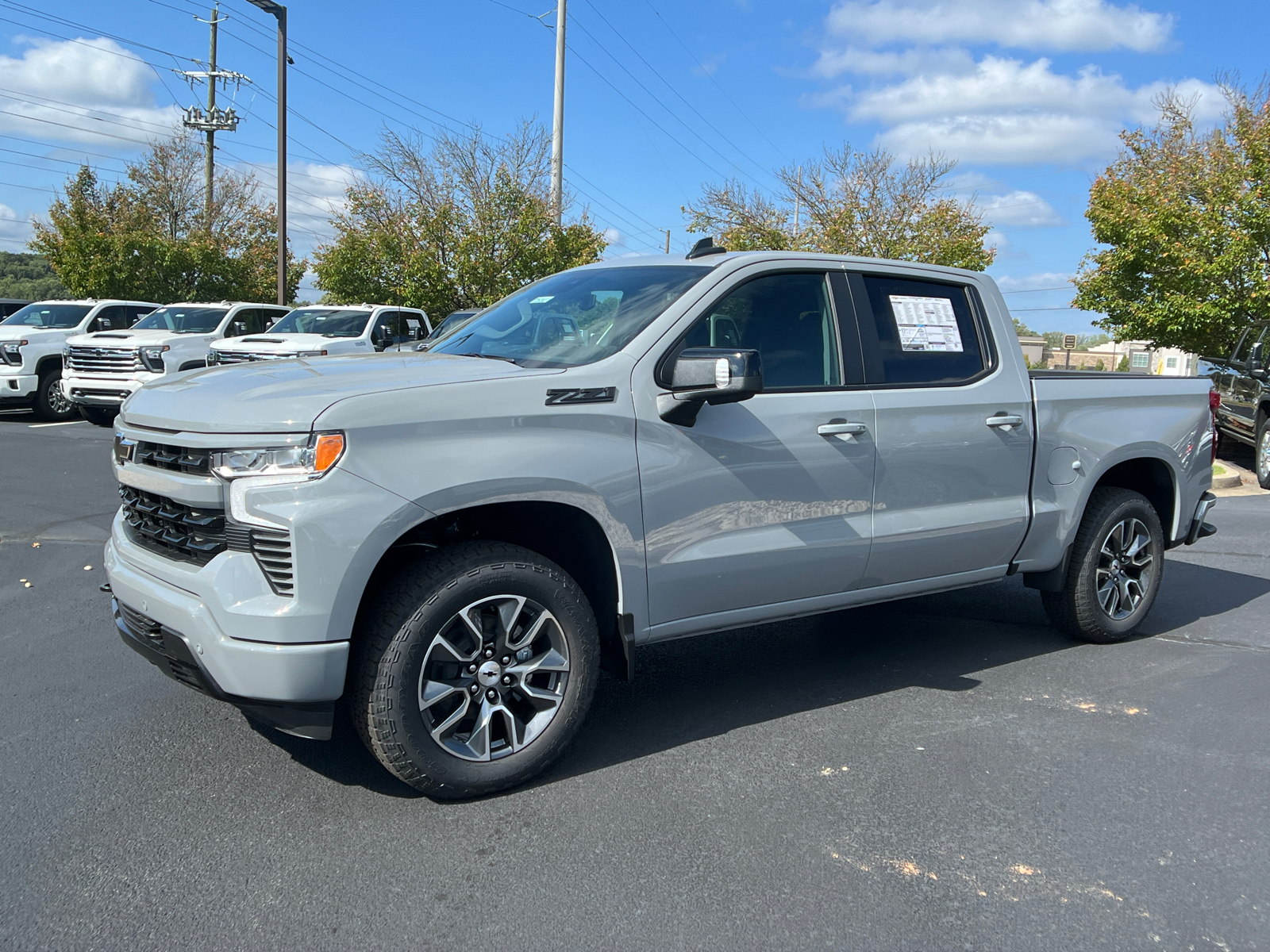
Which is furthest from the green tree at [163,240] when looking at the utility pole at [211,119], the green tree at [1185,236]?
the green tree at [1185,236]

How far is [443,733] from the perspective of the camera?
3453 millimetres

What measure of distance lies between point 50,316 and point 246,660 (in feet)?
54.1

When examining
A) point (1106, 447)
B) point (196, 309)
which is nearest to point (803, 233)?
point (196, 309)

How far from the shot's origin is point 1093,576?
17.7 ft

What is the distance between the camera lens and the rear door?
176 inches

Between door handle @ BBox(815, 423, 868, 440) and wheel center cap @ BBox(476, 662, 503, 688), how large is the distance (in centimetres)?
161

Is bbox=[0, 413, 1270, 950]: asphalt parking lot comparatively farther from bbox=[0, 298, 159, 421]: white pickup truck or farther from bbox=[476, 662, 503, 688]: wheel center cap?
bbox=[0, 298, 159, 421]: white pickup truck

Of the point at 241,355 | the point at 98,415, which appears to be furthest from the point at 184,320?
the point at 241,355

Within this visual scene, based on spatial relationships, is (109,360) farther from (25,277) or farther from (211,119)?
(25,277)

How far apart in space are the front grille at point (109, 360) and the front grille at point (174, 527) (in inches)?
491

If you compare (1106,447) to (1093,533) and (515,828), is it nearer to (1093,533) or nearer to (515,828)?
(1093,533)

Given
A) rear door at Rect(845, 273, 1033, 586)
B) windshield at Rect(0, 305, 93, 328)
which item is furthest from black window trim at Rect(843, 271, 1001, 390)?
windshield at Rect(0, 305, 93, 328)

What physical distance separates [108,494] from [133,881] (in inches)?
292

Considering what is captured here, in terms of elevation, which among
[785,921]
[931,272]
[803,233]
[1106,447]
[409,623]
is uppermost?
[803,233]
